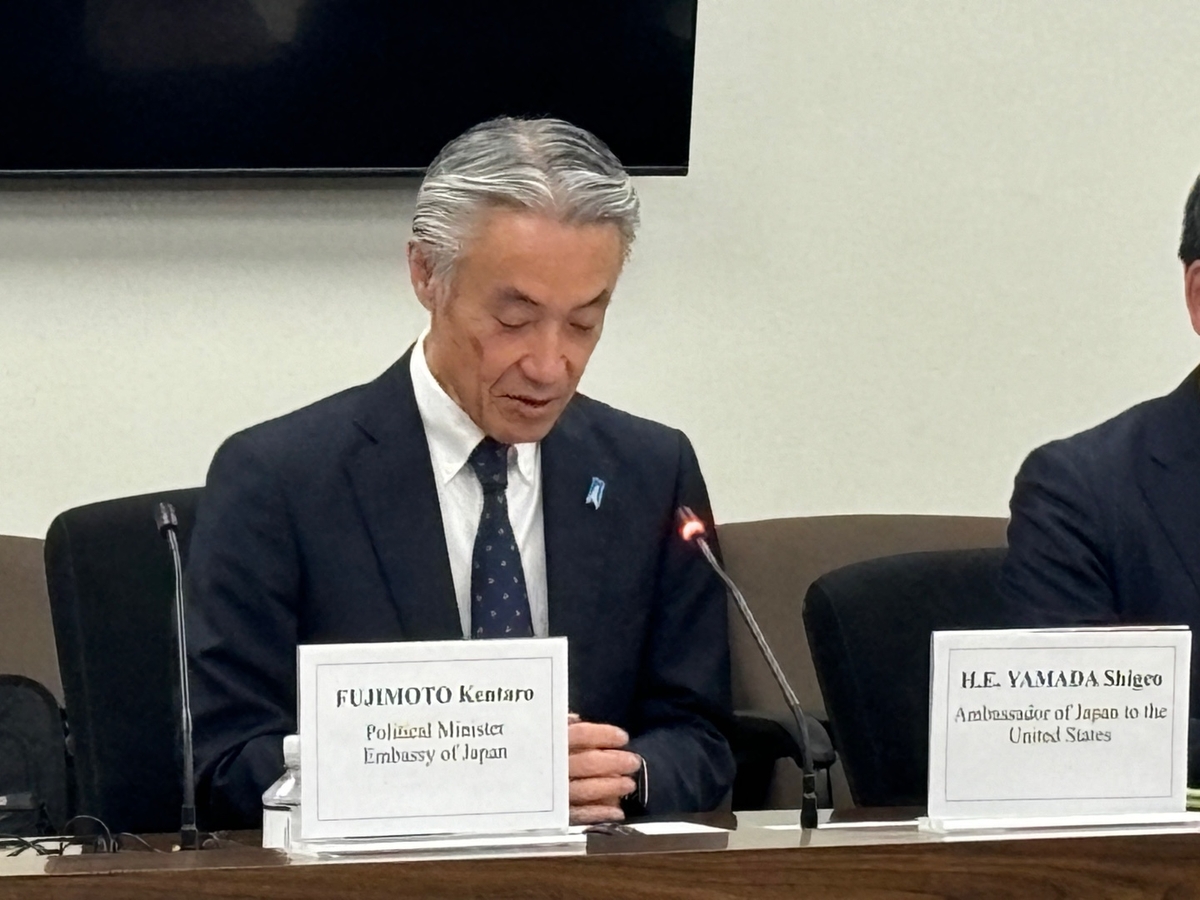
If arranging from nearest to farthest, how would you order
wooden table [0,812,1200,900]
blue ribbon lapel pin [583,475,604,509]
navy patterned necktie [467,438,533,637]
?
wooden table [0,812,1200,900] < navy patterned necktie [467,438,533,637] < blue ribbon lapel pin [583,475,604,509]

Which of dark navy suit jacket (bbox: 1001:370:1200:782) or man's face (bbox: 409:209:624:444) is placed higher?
man's face (bbox: 409:209:624:444)

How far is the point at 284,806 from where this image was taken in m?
1.41

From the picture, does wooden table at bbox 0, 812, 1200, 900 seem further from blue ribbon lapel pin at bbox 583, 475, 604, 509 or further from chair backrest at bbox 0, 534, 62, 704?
chair backrest at bbox 0, 534, 62, 704

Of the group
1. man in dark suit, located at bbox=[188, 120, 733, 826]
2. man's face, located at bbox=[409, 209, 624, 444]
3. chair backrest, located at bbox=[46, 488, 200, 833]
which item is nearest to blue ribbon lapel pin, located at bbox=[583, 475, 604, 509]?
man in dark suit, located at bbox=[188, 120, 733, 826]

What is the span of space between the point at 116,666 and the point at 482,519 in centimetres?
52

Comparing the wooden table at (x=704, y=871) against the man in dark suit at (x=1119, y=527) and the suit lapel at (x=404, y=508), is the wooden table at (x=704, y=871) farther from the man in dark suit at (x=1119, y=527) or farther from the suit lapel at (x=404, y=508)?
the man in dark suit at (x=1119, y=527)

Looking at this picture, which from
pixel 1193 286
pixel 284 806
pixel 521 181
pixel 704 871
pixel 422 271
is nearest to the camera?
pixel 704 871

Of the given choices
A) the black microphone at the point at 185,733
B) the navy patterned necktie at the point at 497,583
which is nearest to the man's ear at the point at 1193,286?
Result: the navy patterned necktie at the point at 497,583

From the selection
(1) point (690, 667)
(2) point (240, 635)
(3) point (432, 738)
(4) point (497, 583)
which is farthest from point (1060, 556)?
(3) point (432, 738)

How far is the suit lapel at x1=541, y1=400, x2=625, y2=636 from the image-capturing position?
81.8 inches

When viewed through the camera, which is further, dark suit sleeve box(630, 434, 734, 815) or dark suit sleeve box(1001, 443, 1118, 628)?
dark suit sleeve box(1001, 443, 1118, 628)

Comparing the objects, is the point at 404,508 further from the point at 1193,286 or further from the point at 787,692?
the point at 1193,286

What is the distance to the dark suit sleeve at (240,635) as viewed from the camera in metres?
1.89

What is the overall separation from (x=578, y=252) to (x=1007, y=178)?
155 centimetres
